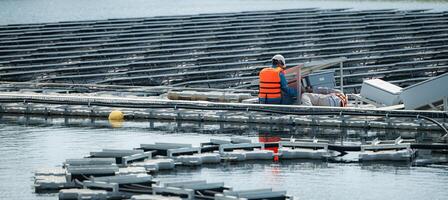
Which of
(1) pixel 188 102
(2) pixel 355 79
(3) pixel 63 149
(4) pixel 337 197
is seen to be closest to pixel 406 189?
(4) pixel 337 197

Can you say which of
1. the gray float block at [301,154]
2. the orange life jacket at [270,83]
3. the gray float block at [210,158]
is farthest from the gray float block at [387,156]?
the orange life jacket at [270,83]

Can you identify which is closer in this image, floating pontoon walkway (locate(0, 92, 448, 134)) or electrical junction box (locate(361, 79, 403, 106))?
floating pontoon walkway (locate(0, 92, 448, 134))

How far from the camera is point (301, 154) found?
2311cm

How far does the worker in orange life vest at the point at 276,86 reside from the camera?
2708 centimetres

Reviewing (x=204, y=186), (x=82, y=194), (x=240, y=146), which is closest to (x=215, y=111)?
(x=240, y=146)

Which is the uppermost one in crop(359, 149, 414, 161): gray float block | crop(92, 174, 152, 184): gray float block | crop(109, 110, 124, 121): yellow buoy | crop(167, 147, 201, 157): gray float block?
crop(109, 110, 124, 121): yellow buoy

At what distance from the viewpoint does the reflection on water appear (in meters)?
20.2

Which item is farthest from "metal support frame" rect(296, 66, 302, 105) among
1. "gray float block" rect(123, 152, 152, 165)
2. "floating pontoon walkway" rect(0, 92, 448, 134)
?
"gray float block" rect(123, 152, 152, 165)

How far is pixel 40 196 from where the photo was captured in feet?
63.8

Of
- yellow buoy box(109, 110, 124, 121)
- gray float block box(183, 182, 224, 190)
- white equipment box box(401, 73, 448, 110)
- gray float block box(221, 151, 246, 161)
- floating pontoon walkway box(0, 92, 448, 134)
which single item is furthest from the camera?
yellow buoy box(109, 110, 124, 121)

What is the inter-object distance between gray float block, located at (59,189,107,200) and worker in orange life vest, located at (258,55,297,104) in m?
8.74

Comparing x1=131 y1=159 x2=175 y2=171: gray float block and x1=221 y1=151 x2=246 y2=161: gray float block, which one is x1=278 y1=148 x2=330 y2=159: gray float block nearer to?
x1=221 y1=151 x2=246 y2=161: gray float block

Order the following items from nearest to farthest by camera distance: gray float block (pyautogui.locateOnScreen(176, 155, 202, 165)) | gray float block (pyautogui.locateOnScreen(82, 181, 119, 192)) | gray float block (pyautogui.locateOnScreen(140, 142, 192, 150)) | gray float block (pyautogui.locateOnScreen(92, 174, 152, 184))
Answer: gray float block (pyautogui.locateOnScreen(82, 181, 119, 192))
gray float block (pyautogui.locateOnScreen(92, 174, 152, 184))
gray float block (pyautogui.locateOnScreen(176, 155, 202, 165))
gray float block (pyautogui.locateOnScreen(140, 142, 192, 150))

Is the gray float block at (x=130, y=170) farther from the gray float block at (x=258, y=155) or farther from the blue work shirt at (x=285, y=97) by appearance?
the blue work shirt at (x=285, y=97)
